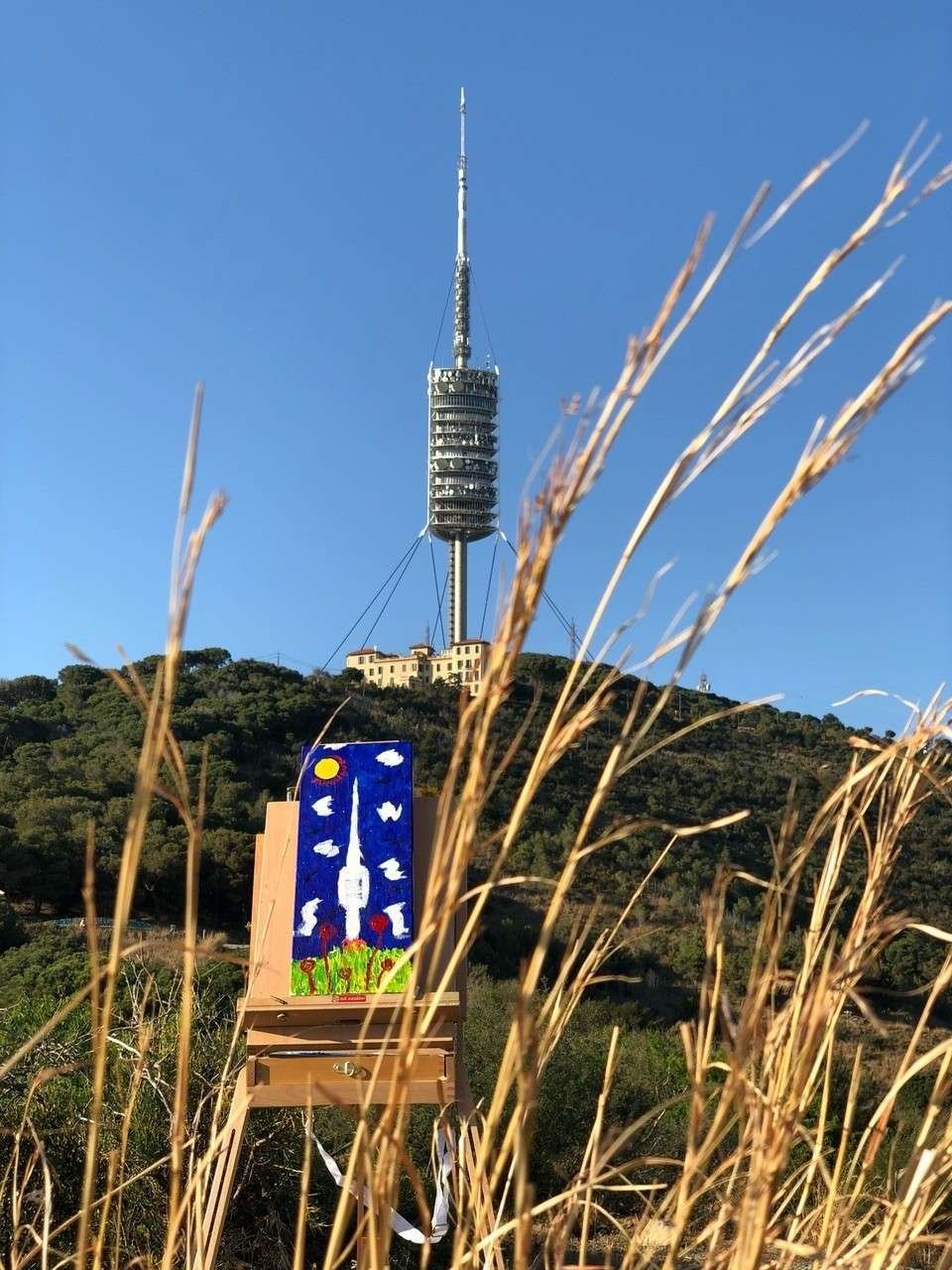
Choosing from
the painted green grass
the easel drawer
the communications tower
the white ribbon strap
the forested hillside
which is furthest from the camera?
the communications tower

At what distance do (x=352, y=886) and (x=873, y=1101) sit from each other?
532 cm

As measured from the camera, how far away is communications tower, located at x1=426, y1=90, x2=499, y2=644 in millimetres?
41906

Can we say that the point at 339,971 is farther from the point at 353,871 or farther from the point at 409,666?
the point at 409,666

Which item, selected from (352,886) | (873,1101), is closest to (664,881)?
(873,1101)

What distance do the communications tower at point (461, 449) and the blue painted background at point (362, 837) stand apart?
124 ft

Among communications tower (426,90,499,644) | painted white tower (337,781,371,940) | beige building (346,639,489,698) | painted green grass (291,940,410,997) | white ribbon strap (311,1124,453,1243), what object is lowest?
white ribbon strap (311,1124,453,1243)

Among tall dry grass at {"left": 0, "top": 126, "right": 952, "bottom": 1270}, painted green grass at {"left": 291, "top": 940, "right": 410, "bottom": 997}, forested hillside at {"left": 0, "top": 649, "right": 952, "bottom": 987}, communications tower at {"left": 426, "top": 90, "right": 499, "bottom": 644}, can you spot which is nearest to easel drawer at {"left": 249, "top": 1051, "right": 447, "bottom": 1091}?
painted green grass at {"left": 291, "top": 940, "right": 410, "bottom": 997}

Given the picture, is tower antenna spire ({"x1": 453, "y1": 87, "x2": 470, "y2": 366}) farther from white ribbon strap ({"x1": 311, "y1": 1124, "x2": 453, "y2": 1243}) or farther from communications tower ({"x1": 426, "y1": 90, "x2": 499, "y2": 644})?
white ribbon strap ({"x1": 311, "y1": 1124, "x2": 453, "y2": 1243})

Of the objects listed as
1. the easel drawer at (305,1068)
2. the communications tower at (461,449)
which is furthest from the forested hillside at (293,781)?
the communications tower at (461,449)

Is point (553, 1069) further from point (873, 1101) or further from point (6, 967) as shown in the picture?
point (6, 967)

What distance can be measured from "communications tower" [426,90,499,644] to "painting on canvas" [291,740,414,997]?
124ft

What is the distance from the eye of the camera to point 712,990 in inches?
32.5

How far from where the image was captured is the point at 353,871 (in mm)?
3527

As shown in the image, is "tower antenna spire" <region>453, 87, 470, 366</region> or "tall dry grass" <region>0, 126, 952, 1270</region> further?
"tower antenna spire" <region>453, 87, 470, 366</region>
